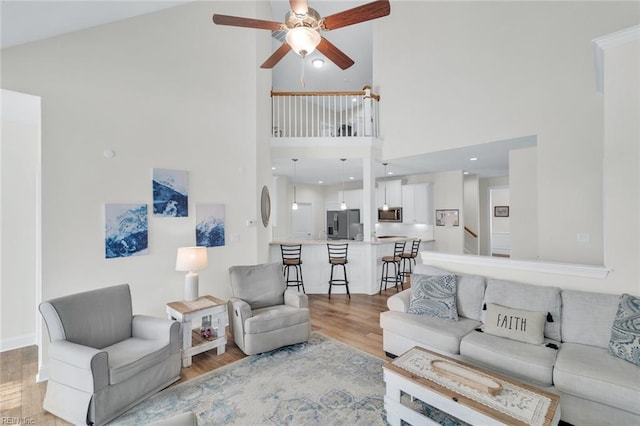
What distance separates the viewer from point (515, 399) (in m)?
1.68

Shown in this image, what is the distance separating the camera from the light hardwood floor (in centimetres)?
226

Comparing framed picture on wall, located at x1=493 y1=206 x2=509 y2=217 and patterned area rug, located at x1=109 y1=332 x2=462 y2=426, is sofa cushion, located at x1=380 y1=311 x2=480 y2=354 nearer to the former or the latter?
patterned area rug, located at x1=109 y1=332 x2=462 y2=426

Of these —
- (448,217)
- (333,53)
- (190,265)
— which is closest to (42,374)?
(190,265)

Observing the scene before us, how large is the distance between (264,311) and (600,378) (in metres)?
2.86

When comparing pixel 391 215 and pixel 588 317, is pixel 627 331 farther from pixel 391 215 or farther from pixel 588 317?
pixel 391 215

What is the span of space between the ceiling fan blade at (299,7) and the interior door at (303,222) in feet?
24.0

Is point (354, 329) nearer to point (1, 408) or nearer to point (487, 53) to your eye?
point (1, 408)

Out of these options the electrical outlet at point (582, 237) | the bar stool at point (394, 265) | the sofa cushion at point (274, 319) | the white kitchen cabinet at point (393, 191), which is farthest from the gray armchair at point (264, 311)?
the white kitchen cabinet at point (393, 191)

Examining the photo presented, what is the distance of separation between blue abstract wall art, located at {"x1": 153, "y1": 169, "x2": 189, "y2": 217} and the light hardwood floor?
171cm

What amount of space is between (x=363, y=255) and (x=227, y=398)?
361 cm

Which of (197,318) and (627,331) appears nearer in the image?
(627,331)

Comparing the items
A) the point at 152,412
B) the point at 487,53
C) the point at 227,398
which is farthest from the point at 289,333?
the point at 487,53

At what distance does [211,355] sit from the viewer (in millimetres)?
3139

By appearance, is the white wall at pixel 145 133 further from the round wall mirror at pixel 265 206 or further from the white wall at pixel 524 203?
the white wall at pixel 524 203
